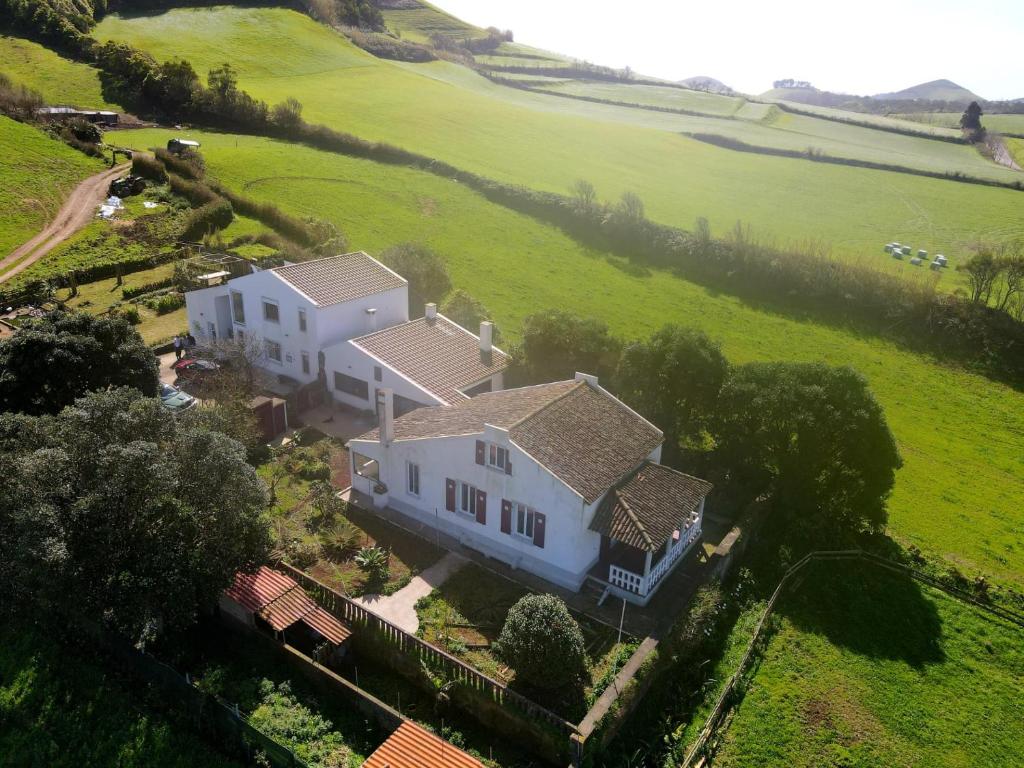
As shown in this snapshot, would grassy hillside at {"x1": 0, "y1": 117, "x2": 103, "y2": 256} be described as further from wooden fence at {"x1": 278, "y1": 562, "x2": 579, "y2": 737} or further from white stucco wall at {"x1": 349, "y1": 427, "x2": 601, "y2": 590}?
wooden fence at {"x1": 278, "y1": 562, "x2": 579, "y2": 737}

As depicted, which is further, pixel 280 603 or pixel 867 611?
pixel 867 611

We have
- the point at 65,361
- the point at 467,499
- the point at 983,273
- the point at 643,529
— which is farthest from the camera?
the point at 983,273

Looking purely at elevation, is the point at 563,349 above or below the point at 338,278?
below

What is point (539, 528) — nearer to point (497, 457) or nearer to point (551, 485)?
point (551, 485)

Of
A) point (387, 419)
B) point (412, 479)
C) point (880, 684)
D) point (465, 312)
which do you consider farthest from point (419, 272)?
point (880, 684)

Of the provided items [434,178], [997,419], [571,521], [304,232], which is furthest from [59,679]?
[434,178]

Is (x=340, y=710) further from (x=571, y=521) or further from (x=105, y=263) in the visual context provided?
(x=105, y=263)
